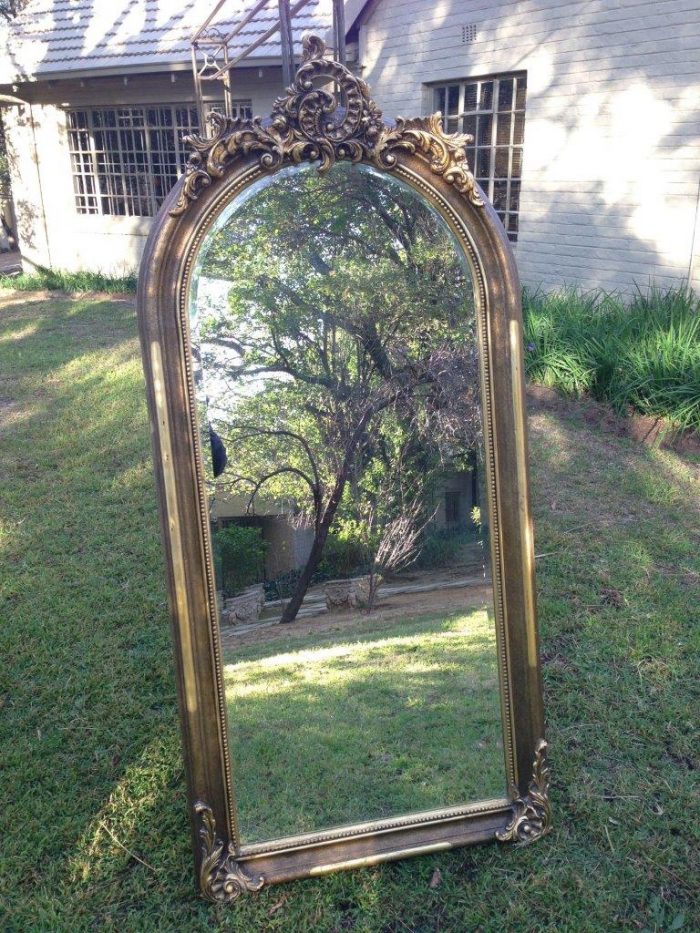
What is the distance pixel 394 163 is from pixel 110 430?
4230 millimetres

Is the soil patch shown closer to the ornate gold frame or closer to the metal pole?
the ornate gold frame

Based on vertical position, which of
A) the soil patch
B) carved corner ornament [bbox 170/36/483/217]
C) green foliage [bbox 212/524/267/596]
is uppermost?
carved corner ornament [bbox 170/36/483/217]

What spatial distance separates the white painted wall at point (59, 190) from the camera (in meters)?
11.8

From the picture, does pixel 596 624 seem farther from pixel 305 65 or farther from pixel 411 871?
pixel 305 65

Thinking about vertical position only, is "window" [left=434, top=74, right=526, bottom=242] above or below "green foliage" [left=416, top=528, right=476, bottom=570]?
above

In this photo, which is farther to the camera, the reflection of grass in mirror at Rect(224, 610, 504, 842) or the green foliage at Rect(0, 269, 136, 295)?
the green foliage at Rect(0, 269, 136, 295)

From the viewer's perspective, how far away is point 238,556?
2125mm

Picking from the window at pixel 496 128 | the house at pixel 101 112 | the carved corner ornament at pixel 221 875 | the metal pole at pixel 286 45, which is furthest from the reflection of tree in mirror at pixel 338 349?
the house at pixel 101 112

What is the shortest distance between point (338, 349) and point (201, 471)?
19.9 inches

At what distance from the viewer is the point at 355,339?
86.7 inches

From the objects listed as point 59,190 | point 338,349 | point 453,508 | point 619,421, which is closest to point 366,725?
point 453,508

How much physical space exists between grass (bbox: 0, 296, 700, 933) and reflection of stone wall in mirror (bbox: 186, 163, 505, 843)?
0.26 metres

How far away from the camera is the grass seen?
7.18 feet

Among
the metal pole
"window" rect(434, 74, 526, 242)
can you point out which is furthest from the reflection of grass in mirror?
"window" rect(434, 74, 526, 242)
